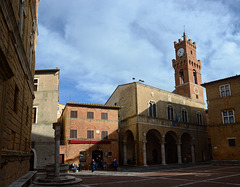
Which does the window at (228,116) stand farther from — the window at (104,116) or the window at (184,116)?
the window at (104,116)

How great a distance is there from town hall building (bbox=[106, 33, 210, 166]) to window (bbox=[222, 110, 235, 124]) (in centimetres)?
632

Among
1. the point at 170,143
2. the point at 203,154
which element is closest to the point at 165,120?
the point at 170,143

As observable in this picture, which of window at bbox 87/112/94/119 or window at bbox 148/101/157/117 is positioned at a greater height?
window at bbox 148/101/157/117

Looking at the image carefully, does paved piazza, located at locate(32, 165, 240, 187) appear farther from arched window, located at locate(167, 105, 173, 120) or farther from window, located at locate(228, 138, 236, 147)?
arched window, located at locate(167, 105, 173, 120)

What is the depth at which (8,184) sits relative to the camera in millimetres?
7727

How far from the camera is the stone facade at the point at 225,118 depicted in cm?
2744

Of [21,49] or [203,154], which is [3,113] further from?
[203,154]

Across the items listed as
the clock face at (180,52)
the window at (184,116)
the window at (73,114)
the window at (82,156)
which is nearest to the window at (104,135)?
the window at (82,156)

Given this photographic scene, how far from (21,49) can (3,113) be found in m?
3.79

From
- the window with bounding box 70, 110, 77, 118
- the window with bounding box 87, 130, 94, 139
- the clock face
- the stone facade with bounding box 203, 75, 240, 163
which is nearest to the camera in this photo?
the window with bounding box 70, 110, 77, 118

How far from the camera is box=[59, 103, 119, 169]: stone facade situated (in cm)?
2512

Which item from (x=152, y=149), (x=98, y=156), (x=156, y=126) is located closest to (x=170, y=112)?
(x=156, y=126)

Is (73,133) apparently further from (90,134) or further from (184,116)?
(184,116)

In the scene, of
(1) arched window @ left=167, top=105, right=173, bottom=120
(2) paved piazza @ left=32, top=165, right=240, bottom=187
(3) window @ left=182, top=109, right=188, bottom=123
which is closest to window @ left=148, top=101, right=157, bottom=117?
(1) arched window @ left=167, top=105, right=173, bottom=120
